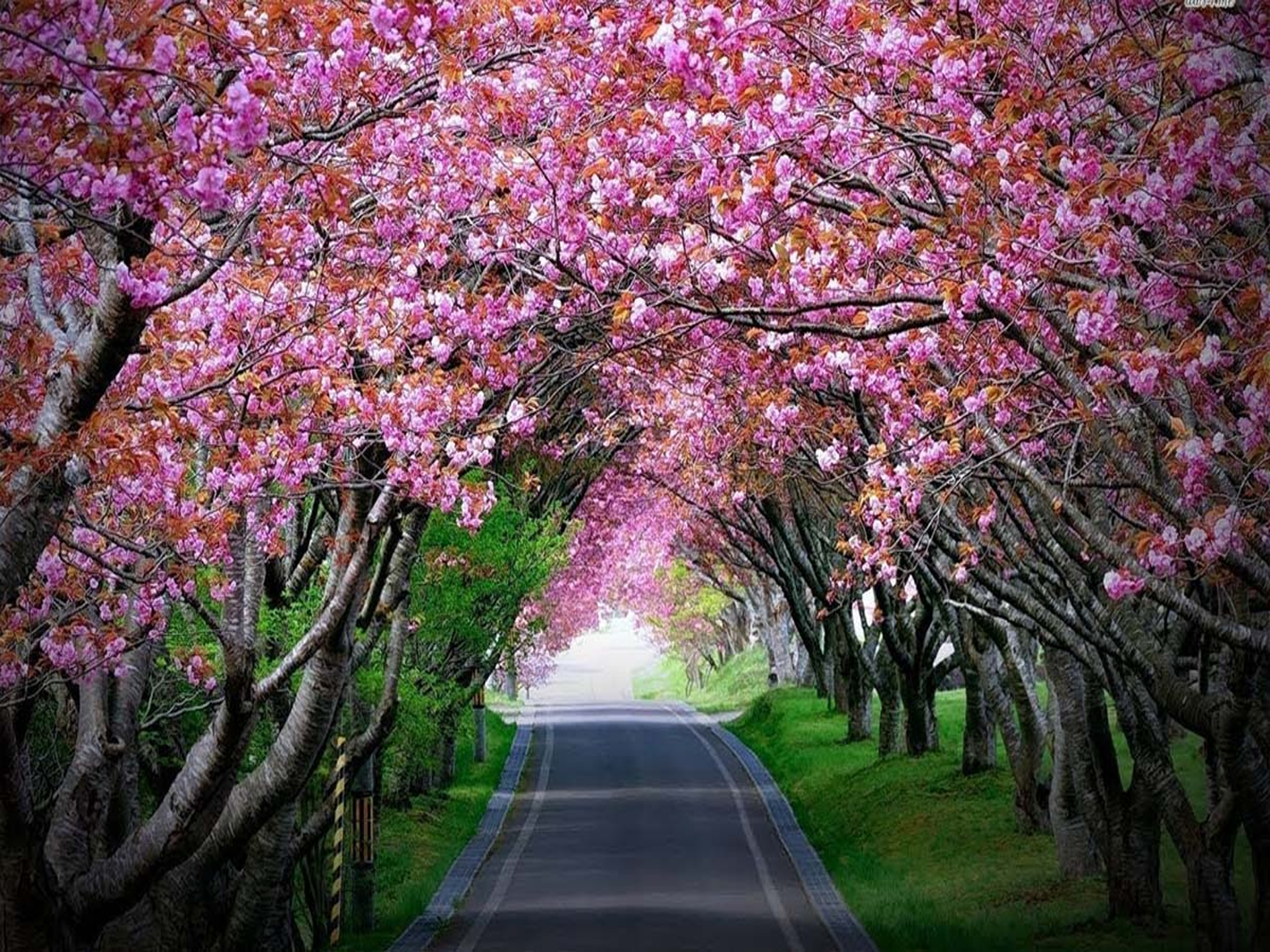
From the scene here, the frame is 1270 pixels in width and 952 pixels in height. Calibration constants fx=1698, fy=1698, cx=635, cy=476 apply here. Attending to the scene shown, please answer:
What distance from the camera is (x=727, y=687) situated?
77.1 metres

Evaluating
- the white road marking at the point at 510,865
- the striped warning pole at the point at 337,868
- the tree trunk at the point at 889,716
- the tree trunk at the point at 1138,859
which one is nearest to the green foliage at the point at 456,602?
the striped warning pole at the point at 337,868

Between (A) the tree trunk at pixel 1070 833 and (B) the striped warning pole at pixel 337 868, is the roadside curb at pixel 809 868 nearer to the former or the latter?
(A) the tree trunk at pixel 1070 833

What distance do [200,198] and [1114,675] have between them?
1134 centimetres

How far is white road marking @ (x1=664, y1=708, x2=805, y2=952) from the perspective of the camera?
18.6 m

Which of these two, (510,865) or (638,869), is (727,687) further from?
(638,869)

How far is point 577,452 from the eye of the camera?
32.0 metres

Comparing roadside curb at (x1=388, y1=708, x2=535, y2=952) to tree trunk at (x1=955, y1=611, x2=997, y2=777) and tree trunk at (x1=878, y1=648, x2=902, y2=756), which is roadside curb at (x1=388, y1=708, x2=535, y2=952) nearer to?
tree trunk at (x1=878, y1=648, x2=902, y2=756)

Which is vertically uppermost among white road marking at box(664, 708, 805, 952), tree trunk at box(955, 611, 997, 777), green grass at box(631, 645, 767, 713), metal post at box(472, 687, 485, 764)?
green grass at box(631, 645, 767, 713)

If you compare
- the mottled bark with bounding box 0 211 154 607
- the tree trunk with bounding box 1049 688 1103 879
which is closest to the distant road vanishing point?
the tree trunk with bounding box 1049 688 1103 879

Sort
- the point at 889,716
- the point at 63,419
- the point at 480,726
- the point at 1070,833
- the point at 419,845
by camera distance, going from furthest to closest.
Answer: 1. the point at 480,726
2. the point at 889,716
3. the point at 419,845
4. the point at 1070,833
5. the point at 63,419

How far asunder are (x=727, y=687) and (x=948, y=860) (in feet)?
176

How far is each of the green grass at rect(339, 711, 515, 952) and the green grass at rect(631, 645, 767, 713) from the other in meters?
29.0

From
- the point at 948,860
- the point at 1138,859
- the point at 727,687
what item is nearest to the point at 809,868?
the point at 948,860

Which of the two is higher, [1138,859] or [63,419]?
[63,419]
